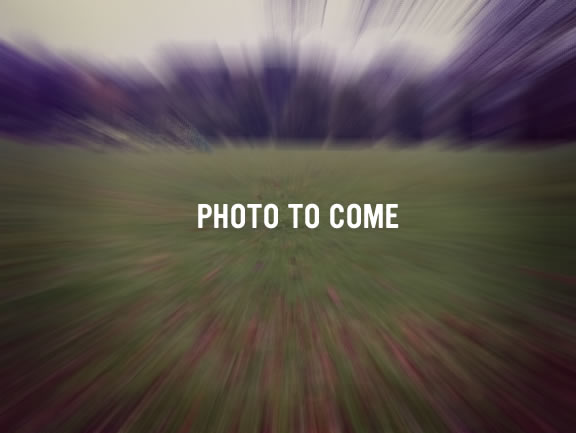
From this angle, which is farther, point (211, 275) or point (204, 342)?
point (211, 275)

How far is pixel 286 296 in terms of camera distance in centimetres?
43

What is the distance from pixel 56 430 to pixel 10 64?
0.62 m

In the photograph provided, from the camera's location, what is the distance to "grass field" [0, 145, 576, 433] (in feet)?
0.95

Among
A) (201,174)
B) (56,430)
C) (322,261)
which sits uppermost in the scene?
(201,174)

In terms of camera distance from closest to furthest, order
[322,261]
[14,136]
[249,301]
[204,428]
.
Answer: [204,428] → [249,301] → [322,261] → [14,136]

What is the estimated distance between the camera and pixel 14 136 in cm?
63

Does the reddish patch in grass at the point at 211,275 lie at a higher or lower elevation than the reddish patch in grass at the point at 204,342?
higher

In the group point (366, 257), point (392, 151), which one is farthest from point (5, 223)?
point (392, 151)

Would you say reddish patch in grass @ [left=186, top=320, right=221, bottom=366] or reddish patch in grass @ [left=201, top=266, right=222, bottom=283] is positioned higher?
reddish patch in grass @ [left=201, top=266, right=222, bottom=283]

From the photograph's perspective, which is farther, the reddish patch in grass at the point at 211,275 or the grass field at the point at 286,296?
the reddish patch in grass at the point at 211,275

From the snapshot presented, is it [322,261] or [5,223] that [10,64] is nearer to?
[5,223]

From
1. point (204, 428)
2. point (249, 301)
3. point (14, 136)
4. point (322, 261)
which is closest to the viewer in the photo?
point (204, 428)

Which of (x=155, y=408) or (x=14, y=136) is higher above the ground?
(x=14, y=136)

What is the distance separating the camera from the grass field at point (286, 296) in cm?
29
